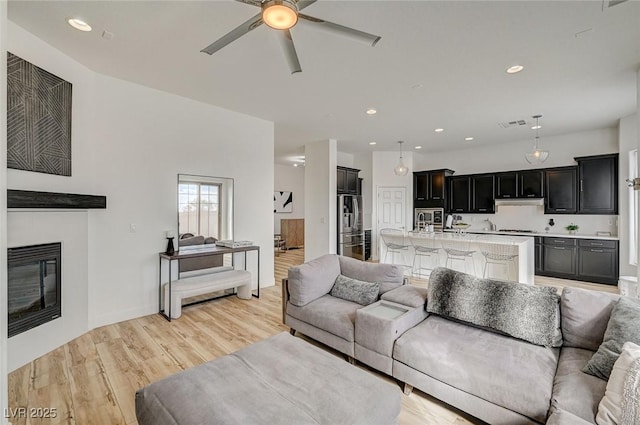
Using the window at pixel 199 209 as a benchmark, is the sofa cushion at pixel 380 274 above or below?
below

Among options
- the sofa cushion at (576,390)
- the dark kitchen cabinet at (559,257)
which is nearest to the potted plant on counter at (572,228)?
the dark kitchen cabinet at (559,257)

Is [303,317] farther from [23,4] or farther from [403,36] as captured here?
[23,4]

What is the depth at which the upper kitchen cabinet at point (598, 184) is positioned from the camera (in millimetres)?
5418

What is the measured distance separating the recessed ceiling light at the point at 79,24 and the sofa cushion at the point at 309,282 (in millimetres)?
2919

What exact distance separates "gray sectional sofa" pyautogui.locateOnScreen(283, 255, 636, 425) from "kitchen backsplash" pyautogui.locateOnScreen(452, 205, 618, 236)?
5.21m

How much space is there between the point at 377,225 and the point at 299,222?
354 centimetres

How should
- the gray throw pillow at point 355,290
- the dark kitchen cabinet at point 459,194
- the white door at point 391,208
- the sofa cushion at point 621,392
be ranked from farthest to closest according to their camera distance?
the white door at point 391,208
the dark kitchen cabinet at point 459,194
the gray throw pillow at point 355,290
the sofa cushion at point 621,392

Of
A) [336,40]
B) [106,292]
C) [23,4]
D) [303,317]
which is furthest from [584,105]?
[106,292]

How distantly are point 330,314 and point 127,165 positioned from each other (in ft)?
10.4

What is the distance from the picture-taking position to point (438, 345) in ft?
7.01

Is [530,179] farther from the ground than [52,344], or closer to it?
farther from the ground

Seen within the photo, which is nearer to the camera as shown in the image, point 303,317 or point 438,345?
point 438,345

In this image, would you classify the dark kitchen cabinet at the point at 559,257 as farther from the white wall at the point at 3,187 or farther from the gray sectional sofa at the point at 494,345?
the white wall at the point at 3,187

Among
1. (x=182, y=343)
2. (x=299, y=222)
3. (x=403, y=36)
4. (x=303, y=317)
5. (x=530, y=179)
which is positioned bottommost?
(x=182, y=343)
